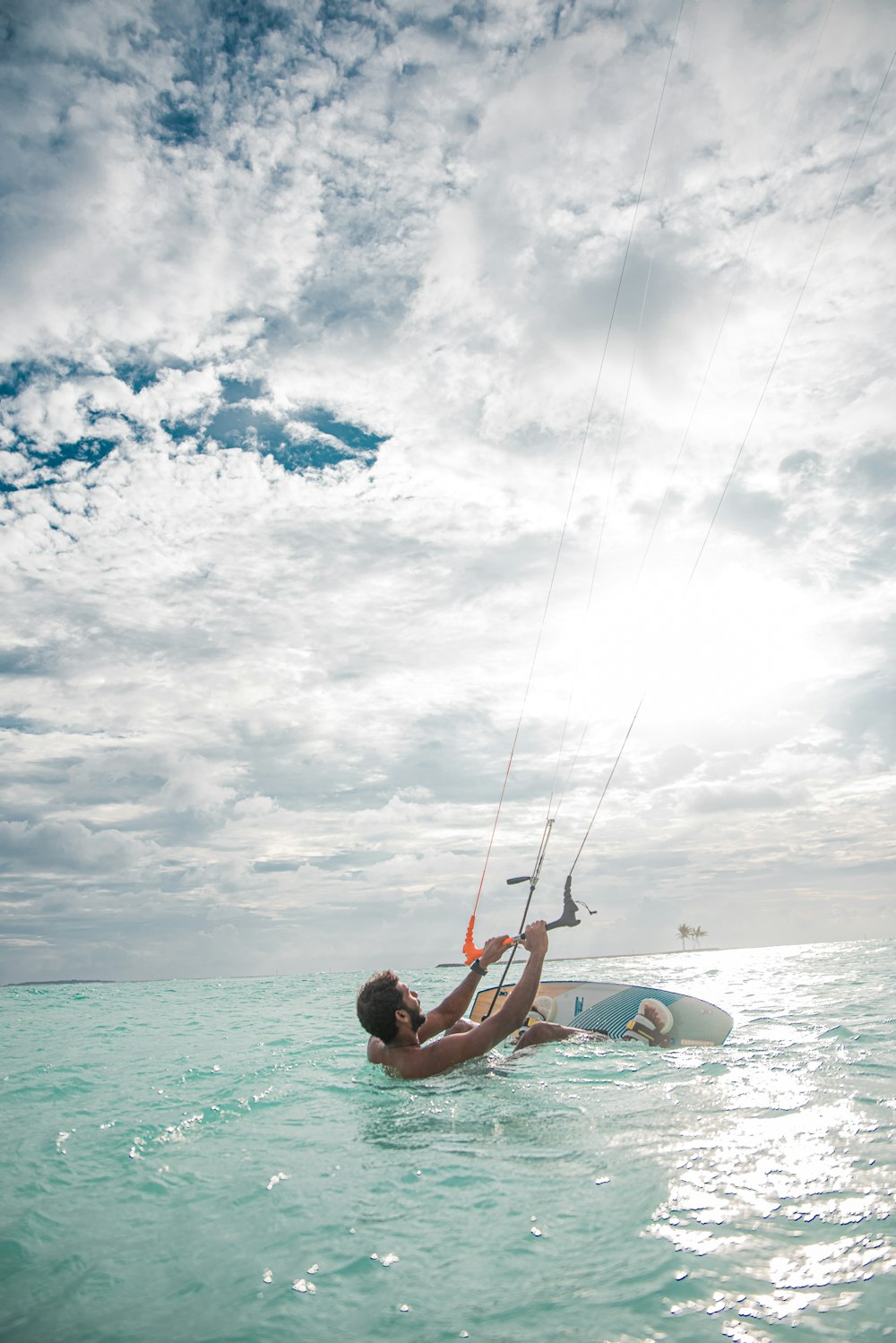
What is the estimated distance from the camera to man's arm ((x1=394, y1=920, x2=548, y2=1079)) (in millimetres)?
6719

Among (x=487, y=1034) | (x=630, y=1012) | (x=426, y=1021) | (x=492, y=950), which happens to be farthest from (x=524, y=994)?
(x=630, y=1012)

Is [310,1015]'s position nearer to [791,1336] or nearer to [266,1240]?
[266,1240]

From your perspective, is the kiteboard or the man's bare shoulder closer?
the man's bare shoulder

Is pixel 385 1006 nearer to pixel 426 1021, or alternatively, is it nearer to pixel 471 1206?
pixel 426 1021

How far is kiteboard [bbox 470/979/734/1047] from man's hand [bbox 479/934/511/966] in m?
3.24

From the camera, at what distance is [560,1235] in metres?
3.94

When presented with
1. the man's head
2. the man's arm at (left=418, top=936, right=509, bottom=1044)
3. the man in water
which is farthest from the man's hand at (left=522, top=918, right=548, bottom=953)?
the man's head

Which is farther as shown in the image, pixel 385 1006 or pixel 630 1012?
pixel 630 1012

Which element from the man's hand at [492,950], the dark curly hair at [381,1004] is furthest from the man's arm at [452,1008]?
the dark curly hair at [381,1004]

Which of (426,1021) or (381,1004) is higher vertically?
(381,1004)

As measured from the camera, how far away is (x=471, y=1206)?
4.41m

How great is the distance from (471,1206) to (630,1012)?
7164 millimetres

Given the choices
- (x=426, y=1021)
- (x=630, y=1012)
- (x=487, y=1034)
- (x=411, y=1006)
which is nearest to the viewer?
(x=487, y=1034)

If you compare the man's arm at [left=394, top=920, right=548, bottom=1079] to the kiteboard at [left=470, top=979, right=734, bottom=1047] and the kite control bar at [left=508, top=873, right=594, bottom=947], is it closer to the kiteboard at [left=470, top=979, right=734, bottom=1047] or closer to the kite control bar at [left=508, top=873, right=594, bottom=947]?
the kite control bar at [left=508, top=873, right=594, bottom=947]
